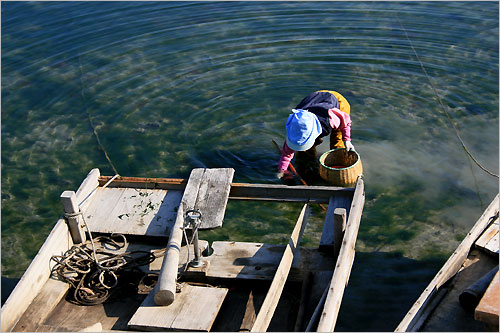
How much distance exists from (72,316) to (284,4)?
479 inches

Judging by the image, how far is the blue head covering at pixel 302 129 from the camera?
778cm

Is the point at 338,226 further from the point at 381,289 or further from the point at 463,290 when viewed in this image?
the point at 381,289

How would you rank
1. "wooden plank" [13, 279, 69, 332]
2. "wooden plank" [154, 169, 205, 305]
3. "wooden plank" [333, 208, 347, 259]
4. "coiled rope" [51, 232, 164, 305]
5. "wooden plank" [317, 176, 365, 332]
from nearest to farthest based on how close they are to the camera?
"wooden plank" [317, 176, 365, 332] < "wooden plank" [154, 169, 205, 305] < "wooden plank" [13, 279, 69, 332] < "wooden plank" [333, 208, 347, 259] < "coiled rope" [51, 232, 164, 305]

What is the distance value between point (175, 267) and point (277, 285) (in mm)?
999

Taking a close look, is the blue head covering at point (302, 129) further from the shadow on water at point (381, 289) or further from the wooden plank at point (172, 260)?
the wooden plank at point (172, 260)

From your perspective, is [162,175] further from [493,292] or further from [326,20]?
[326,20]

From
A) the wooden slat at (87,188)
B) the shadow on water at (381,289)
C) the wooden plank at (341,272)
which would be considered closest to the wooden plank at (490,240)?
the shadow on water at (381,289)

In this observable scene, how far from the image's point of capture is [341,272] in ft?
17.2

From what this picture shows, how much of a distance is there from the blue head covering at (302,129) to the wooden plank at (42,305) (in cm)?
355

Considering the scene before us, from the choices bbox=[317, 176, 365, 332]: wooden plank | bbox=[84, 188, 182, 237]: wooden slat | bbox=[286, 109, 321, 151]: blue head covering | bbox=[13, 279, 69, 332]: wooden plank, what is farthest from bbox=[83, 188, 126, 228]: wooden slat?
bbox=[317, 176, 365, 332]: wooden plank

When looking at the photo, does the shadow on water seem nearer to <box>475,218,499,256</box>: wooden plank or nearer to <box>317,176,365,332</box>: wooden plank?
<box>475,218,499,256</box>: wooden plank

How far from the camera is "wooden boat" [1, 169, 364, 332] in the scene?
5367mm

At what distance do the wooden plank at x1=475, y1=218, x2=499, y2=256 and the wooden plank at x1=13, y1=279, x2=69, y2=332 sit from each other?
4.50 metres

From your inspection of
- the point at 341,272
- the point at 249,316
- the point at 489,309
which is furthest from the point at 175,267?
the point at 489,309
